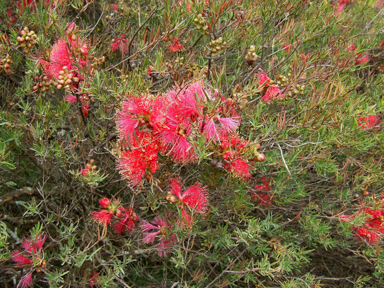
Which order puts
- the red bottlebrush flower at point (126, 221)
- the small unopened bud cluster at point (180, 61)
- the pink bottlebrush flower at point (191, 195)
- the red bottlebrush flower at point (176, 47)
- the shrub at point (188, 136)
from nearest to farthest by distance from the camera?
the shrub at point (188, 136) < the pink bottlebrush flower at point (191, 195) < the small unopened bud cluster at point (180, 61) < the red bottlebrush flower at point (126, 221) < the red bottlebrush flower at point (176, 47)

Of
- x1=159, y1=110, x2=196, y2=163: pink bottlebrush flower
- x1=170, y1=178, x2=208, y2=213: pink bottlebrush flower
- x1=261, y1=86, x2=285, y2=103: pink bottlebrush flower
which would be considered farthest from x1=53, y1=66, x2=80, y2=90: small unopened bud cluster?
x1=261, y1=86, x2=285, y2=103: pink bottlebrush flower

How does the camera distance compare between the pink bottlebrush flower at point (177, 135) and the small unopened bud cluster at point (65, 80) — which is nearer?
the pink bottlebrush flower at point (177, 135)

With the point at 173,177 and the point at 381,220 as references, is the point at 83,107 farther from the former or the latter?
the point at 381,220

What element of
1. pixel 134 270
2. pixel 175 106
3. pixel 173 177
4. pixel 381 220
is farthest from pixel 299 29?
pixel 134 270

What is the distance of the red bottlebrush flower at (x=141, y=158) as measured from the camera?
1.59 meters

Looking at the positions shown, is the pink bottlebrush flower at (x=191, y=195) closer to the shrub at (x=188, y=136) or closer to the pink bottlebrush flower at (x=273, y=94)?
the shrub at (x=188, y=136)

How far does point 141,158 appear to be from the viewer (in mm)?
1615

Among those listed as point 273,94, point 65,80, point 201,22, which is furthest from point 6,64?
point 273,94

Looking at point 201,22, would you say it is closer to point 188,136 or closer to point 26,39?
point 188,136

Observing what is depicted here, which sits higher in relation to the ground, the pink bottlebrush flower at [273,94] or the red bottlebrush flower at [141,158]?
the pink bottlebrush flower at [273,94]

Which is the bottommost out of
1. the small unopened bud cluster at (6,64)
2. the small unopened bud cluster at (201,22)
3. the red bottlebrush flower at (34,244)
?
the red bottlebrush flower at (34,244)

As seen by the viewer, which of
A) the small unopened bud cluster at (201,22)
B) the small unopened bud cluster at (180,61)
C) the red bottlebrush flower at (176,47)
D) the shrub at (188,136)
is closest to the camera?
the shrub at (188,136)

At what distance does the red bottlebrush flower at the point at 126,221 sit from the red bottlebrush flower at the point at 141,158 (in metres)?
0.56

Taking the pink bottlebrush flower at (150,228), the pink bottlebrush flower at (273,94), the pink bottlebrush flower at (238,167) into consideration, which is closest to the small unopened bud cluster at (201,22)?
the pink bottlebrush flower at (273,94)
